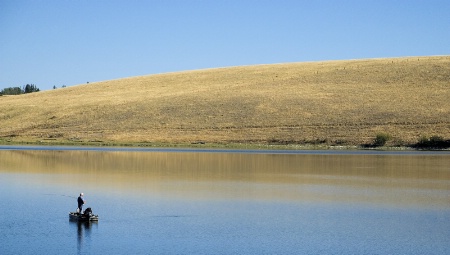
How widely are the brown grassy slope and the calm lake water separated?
60.1 feet

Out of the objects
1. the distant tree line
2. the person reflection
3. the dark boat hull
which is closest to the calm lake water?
the person reflection

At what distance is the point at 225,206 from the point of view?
82.0 ft

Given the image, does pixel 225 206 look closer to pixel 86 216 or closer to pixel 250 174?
pixel 86 216

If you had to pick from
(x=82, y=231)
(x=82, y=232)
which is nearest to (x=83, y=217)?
(x=82, y=231)

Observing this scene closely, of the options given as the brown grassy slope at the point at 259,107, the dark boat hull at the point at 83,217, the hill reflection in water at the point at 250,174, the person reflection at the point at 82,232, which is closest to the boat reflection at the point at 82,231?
the person reflection at the point at 82,232

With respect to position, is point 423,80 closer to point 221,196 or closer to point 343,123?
point 343,123

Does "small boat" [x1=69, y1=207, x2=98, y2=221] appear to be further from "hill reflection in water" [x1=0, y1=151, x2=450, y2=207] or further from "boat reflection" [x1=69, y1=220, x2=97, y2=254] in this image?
"hill reflection in water" [x1=0, y1=151, x2=450, y2=207]

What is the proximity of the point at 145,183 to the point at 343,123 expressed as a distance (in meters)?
34.4

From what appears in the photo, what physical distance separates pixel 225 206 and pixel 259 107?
4469 centimetres

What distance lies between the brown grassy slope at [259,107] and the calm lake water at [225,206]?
18.3 m

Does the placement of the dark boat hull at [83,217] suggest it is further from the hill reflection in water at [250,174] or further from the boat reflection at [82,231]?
the hill reflection in water at [250,174]

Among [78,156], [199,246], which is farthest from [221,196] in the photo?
[78,156]

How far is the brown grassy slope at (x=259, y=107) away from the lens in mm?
61594

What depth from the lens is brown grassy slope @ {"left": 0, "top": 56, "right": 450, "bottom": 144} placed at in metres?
61.6
